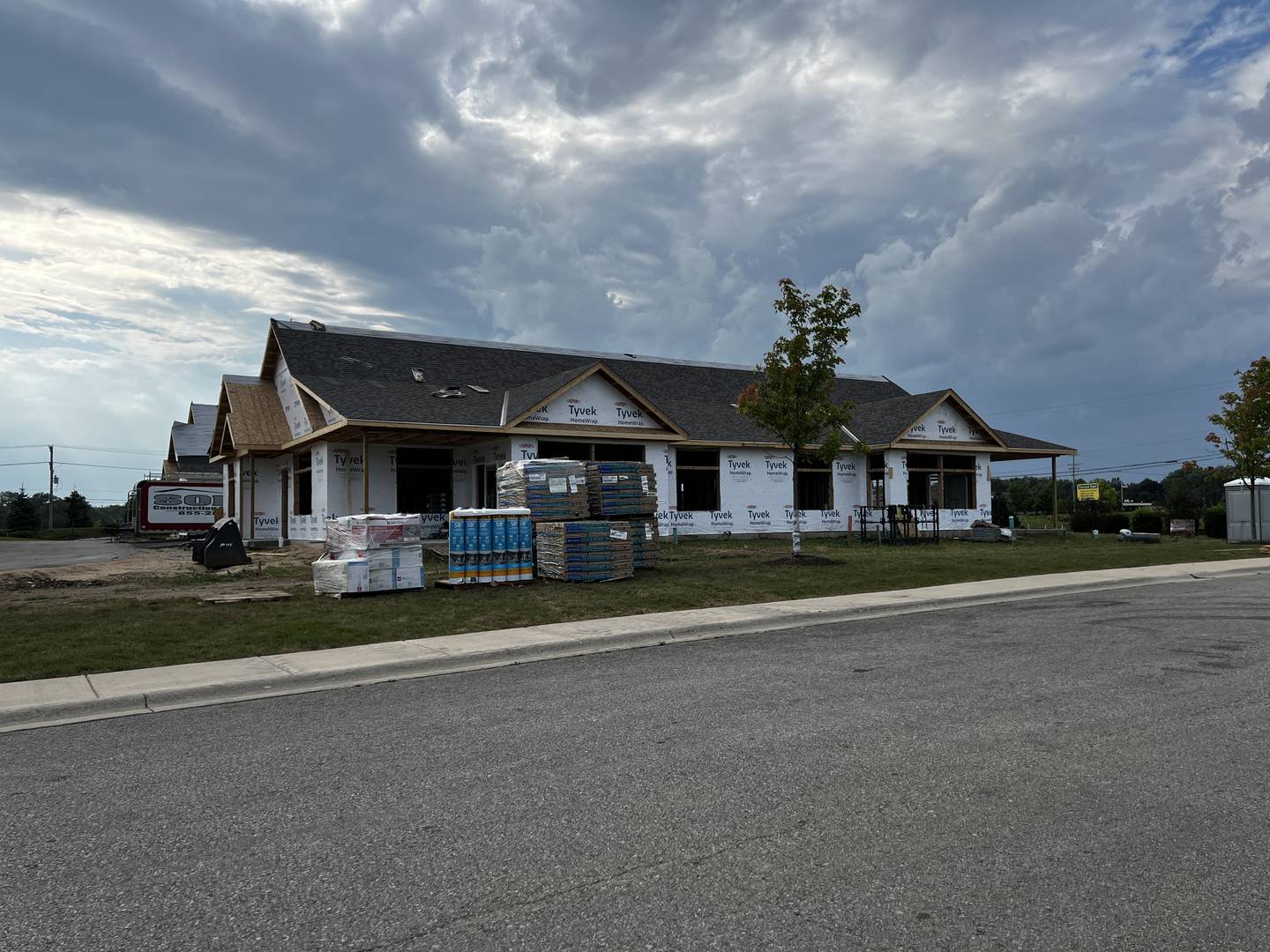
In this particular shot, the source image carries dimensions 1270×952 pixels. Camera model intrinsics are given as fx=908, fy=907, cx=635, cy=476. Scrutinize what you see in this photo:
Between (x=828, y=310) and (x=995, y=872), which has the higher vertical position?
(x=828, y=310)

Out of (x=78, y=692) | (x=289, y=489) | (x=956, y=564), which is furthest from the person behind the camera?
(x=289, y=489)

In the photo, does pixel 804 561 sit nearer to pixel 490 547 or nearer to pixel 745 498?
pixel 490 547

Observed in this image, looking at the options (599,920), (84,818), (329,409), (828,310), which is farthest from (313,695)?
(329,409)

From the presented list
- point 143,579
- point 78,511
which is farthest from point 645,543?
point 78,511

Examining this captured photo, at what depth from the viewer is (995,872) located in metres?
3.87

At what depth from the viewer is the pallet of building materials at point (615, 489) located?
1819 centimetres

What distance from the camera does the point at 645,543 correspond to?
18.6 metres

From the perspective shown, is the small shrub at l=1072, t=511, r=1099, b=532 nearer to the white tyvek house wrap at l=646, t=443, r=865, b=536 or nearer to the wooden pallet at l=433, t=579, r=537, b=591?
the white tyvek house wrap at l=646, t=443, r=865, b=536

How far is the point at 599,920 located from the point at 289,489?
3079cm

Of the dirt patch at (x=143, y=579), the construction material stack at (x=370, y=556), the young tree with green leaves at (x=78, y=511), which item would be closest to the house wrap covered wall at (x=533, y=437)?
the dirt patch at (x=143, y=579)

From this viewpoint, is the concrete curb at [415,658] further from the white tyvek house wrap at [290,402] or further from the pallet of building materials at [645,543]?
the white tyvek house wrap at [290,402]

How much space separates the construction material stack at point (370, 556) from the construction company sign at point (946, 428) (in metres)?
22.9

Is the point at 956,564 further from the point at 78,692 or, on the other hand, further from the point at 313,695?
the point at 78,692

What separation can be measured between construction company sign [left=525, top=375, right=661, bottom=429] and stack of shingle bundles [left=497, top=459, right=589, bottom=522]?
9.54 metres
